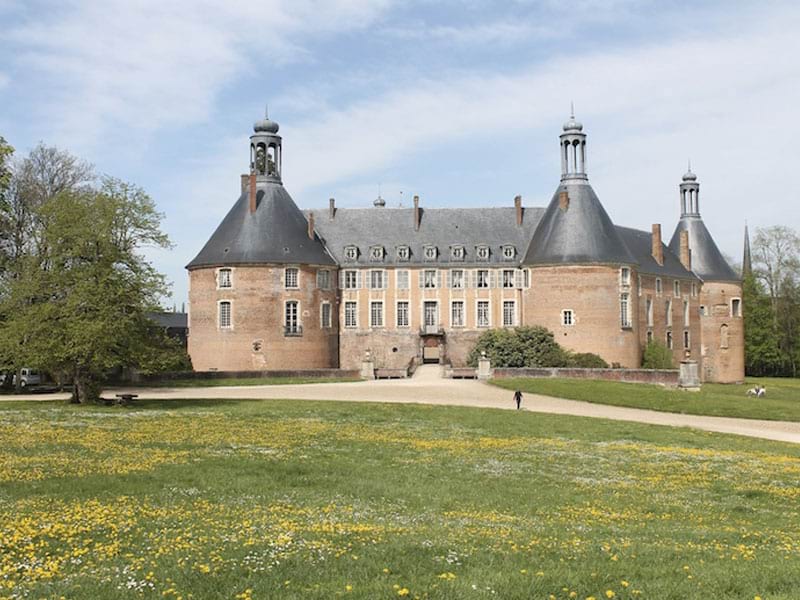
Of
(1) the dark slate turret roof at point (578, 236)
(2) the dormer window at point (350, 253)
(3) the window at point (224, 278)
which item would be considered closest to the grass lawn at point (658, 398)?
(1) the dark slate turret roof at point (578, 236)

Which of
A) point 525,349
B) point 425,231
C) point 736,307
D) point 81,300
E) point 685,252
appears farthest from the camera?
point 736,307

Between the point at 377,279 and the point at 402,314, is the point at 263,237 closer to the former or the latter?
A: the point at 377,279

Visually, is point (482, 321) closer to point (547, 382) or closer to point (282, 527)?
point (547, 382)

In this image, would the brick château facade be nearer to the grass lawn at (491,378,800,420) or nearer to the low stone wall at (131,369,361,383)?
the low stone wall at (131,369,361,383)

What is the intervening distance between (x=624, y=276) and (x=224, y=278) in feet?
71.9

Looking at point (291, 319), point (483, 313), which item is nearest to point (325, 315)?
point (291, 319)

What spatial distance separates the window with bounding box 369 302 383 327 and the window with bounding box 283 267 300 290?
5.16 m

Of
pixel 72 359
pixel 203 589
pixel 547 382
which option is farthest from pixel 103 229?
pixel 203 589

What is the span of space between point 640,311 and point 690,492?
42.6m

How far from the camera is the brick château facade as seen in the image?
1986 inches

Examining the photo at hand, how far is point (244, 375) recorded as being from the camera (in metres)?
43.1

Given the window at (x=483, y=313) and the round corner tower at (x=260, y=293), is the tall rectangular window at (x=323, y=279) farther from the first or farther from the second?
the window at (x=483, y=313)

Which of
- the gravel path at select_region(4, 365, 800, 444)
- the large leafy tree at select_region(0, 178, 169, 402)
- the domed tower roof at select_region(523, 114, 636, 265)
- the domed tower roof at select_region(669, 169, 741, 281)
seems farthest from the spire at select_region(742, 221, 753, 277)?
the large leafy tree at select_region(0, 178, 169, 402)

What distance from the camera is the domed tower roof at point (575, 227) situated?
51125 millimetres
